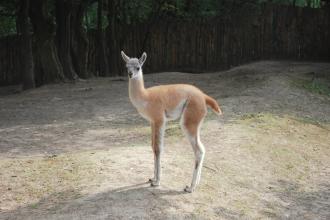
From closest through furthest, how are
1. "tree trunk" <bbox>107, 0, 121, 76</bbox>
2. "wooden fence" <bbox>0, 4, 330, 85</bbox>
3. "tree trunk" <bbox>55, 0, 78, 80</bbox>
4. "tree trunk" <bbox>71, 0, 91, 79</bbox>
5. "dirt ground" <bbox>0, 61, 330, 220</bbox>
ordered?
"dirt ground" <bbox>0, 61, 330, 220</bbox> → "tree trunk" <bbox>55, 0, 78, 80</bbox> → "tree trunk" <bbox>71, 0, 91, 79</bbox> → "tree trunk" <bbox>107, 0, 121, 76</bbox> → "wooden fence" <bbox>0, 4, 330, 85</bbox>

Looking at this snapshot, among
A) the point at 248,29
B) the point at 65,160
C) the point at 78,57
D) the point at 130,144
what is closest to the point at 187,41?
the point at 248,29

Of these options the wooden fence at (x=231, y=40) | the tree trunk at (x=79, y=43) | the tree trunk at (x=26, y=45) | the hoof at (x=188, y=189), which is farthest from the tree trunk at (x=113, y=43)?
the hoof at (x=188, y=189)

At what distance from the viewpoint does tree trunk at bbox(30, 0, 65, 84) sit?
1709 centimetres

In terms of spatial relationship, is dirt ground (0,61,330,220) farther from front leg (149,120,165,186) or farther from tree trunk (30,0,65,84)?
tree trunk (30,0,65,84)

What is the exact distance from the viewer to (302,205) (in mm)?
7273

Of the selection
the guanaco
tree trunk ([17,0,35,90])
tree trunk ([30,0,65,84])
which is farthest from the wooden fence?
the guanaco

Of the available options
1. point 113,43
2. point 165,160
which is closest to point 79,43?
point 113,43

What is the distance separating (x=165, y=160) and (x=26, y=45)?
10.3m

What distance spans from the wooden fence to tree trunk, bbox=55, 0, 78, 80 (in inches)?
98.4

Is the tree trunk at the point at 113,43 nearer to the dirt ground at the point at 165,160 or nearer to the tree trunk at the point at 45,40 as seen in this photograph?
the tree trunk at the point at 45,40

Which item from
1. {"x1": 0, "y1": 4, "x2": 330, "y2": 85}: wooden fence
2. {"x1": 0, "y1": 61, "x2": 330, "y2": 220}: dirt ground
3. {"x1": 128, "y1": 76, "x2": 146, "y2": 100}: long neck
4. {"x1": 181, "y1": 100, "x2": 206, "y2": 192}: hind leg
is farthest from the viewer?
{"x1": 0, "y1": 4, "x2": 330, "y2": 85}: wooden fence

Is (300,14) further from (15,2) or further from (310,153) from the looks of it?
(310,153)

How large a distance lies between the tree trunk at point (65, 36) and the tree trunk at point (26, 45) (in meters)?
1.16

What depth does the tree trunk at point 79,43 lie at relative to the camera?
62.0 feet
